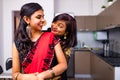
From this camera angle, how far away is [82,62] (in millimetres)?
5914

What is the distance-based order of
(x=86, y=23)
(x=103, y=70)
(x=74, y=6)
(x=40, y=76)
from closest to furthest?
(x=40, y=76), (x=103, y=70), (x=86, y=23), (x=74, y=6)

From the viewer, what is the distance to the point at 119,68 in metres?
2.68

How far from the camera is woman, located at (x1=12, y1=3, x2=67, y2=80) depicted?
94 cm

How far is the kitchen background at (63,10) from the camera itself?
5.75m

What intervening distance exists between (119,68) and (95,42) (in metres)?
3.79

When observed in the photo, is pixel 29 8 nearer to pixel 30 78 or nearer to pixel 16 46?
pixel 16 46

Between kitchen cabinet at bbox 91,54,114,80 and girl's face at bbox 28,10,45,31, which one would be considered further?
kitchen cabinet at bbox 91,54,114,80

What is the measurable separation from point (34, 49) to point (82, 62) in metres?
5.06

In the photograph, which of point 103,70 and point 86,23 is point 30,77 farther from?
point 86,23

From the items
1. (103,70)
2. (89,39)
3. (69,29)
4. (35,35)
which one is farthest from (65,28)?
(89,39)

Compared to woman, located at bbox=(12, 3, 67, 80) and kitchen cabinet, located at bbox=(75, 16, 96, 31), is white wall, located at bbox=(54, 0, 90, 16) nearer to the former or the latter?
kitchen cabinet, located at bbox=(75, 16, 96, 31)

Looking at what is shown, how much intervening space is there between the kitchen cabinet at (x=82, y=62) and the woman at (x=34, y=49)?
194 inches

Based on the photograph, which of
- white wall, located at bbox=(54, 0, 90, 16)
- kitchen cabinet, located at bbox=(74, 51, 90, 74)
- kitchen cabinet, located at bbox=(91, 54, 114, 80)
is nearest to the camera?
kitchen cabinet, located at bbox=(91, 54, 114, 80)

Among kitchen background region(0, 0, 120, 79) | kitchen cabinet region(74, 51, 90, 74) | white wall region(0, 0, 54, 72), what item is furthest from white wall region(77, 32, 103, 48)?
white wall region(0, 0, 54, 72)
